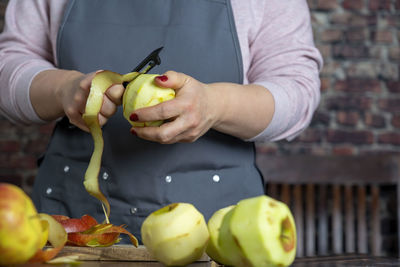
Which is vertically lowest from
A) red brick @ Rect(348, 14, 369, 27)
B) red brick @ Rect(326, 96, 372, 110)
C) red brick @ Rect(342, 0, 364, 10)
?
red brick @ Rect(326, 96, 372, 110)

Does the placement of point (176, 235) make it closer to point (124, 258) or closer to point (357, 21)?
point (124, 258)

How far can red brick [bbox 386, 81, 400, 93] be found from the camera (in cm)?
190

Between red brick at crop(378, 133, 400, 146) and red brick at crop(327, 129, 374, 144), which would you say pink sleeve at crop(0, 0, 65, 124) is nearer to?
red brick at crop(327, 129, 374, 144)

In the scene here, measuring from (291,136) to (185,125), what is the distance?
34 cm

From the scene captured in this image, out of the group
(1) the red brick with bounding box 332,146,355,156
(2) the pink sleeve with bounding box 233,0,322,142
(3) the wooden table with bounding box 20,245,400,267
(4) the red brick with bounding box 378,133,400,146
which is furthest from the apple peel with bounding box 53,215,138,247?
(4) the red brick with bounding box 378,133,400,146

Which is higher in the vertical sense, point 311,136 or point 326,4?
point 326,4

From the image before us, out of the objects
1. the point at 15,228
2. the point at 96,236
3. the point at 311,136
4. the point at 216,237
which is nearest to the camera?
the point at 15,228

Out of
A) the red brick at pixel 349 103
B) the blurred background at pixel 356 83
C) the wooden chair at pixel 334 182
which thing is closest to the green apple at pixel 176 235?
the wooden chair at pixel 334 182

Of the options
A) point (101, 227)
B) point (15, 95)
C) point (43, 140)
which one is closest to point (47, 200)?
point (15, 95)

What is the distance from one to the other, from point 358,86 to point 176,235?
1.56 metres

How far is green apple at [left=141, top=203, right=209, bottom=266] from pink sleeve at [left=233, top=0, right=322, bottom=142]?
1.30 ft

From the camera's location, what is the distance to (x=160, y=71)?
2.87 feet

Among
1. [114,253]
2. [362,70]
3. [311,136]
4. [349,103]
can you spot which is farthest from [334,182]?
[114,253]

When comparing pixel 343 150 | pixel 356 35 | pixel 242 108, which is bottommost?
pixel 343 150
